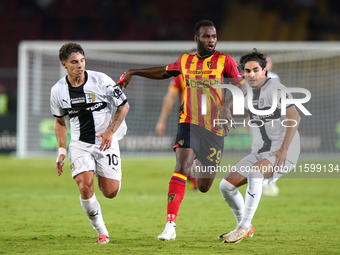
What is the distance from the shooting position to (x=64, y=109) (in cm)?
508

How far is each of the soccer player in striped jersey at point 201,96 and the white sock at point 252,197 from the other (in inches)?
18.7

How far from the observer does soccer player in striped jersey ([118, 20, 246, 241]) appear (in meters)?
4.98

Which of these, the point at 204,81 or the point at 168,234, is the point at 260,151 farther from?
the point at 168,234

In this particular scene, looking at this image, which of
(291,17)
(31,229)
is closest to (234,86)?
(31,229)

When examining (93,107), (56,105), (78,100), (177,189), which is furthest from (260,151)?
(56,105)

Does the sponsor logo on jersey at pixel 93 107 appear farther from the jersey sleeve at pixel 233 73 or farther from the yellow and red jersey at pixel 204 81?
the jersey sleeve at pixel 233 73

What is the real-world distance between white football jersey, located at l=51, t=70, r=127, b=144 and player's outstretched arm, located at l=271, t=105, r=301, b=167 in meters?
1.60

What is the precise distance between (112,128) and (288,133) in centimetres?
168

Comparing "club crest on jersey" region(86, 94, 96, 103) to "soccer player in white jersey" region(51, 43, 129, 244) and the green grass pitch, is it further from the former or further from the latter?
the green grass pitch

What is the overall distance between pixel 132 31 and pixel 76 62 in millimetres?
16494

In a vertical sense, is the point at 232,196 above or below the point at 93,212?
above

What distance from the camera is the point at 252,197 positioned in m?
4.84

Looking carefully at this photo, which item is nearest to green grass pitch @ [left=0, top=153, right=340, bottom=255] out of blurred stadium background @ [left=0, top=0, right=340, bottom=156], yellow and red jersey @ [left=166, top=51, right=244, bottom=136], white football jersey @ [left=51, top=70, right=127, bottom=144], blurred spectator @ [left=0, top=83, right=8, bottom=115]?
white football jersey @ [left=51, top=70, right=127, bottom=144]

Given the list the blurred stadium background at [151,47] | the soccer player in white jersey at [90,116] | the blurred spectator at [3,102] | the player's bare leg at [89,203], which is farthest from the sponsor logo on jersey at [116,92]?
the blurred spectator at [3,102]
